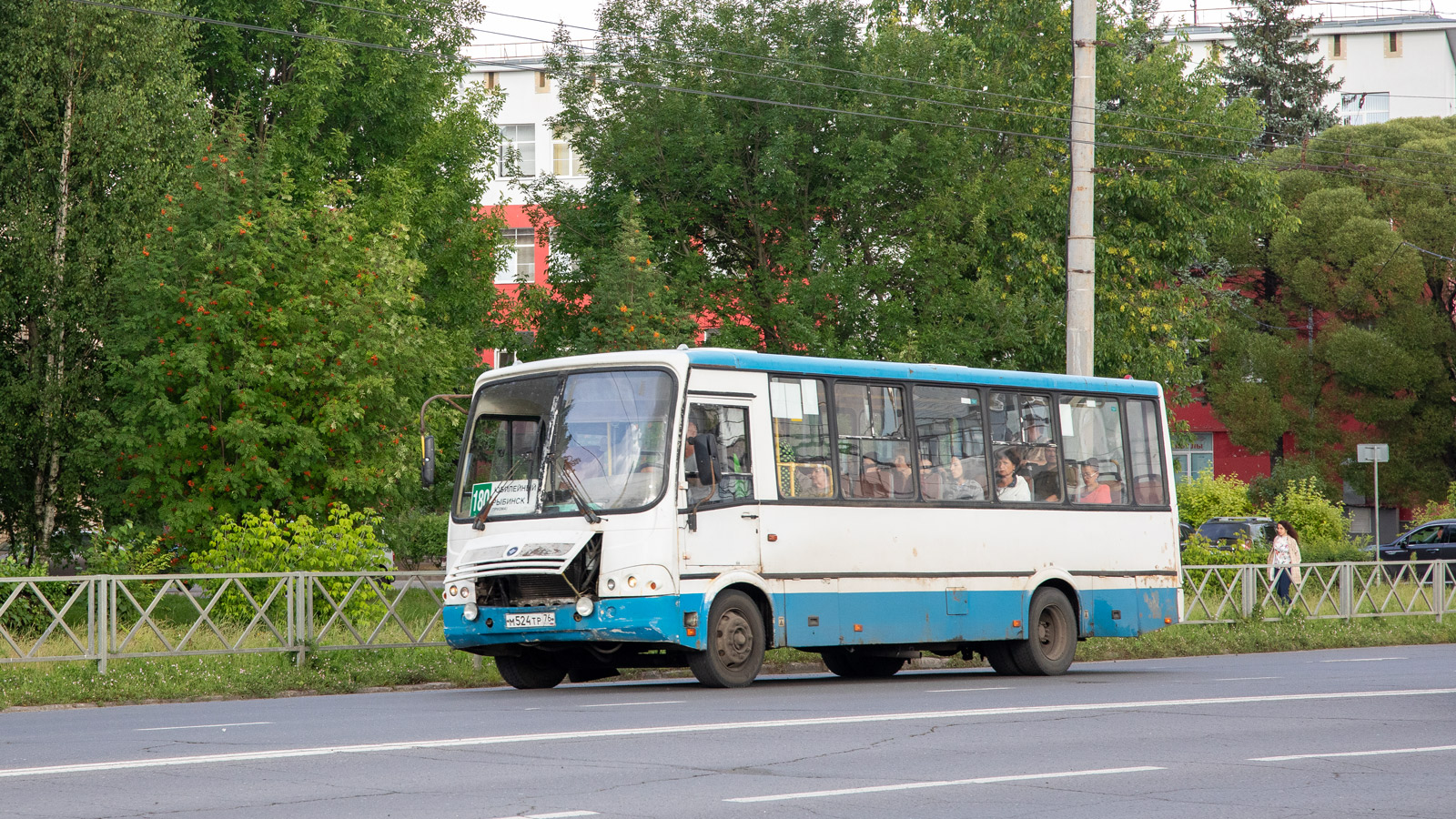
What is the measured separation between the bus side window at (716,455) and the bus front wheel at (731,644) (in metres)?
0.92

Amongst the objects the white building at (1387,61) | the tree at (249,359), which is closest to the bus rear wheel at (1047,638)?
the tree at (249,359)

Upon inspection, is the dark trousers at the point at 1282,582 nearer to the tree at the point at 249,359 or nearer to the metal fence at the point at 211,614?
the tree at the point at 249,359

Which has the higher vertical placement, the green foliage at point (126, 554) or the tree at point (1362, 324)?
the tree at point (1362, 324)

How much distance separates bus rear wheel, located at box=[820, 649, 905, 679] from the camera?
1855cm

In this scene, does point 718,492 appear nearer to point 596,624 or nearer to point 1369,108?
point 596,624

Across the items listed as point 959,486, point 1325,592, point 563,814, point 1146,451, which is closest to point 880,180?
point 1325,592

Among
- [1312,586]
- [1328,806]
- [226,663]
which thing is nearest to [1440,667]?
[1312,586]

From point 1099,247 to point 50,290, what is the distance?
19387 millimetres

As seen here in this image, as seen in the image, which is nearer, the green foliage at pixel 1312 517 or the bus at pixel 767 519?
the bus at pixel 767 519

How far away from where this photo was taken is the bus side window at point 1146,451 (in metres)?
19.5

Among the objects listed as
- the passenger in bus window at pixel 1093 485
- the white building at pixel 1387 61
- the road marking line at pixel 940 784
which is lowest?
the road marking line at pixel 940 784

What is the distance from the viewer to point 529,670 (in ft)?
53.9

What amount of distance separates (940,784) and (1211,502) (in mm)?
43100

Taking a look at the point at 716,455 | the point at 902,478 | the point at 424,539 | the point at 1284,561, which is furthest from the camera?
the point at 424,539
